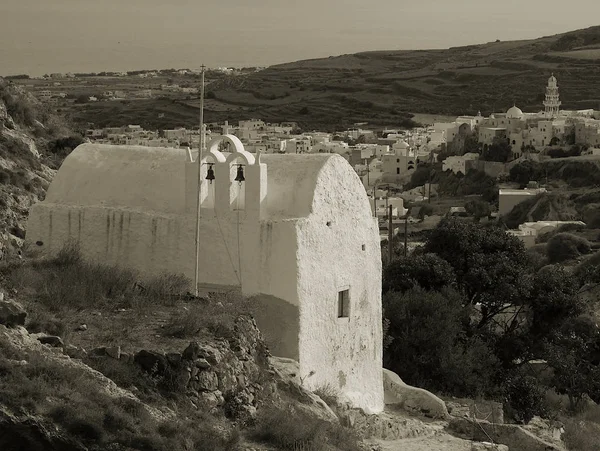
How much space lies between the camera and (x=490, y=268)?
21656mm

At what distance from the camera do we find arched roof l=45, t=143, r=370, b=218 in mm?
13500

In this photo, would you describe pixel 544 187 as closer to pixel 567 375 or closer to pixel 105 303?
pixel 567 375

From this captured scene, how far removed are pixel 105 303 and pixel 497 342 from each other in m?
10.7

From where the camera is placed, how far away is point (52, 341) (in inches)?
401

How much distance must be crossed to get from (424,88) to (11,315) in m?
146

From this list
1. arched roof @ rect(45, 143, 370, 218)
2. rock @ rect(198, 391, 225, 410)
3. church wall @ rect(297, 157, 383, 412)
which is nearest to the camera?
rock @ rect(198, 391, 225, 410)

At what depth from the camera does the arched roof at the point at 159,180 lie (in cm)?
1350

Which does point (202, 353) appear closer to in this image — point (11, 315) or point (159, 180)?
point (11, 315)

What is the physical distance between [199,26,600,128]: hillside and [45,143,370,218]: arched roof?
100639 millimetres

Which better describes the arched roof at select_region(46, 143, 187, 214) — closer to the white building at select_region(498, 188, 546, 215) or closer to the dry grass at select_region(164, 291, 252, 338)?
the dry grass at select_region(164, 291, 252, 338)

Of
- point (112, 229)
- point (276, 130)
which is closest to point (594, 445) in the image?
point (112, 229)

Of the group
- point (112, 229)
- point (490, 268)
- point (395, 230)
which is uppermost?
point (112, 229)

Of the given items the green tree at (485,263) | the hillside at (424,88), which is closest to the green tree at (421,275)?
the green tree at (485,263)

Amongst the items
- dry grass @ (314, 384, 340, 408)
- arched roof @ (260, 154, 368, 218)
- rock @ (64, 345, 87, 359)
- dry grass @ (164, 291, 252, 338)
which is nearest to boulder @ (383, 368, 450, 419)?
dry grass @ (314, 384, 340, 408)
